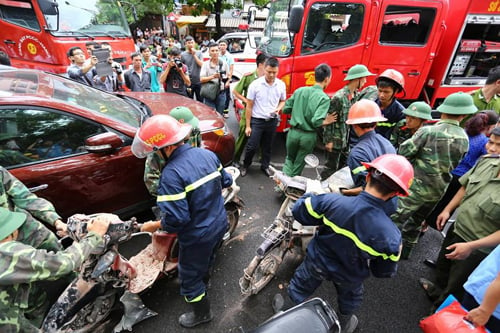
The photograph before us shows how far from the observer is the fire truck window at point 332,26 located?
170 inches

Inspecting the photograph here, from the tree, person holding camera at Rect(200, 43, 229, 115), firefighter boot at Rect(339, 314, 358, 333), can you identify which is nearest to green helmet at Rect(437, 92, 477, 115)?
firefighter boot at Rect(339, 314, 358, 333)

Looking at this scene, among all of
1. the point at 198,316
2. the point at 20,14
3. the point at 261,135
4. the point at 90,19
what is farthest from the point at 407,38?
the point at 20,14

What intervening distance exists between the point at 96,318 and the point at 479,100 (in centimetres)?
492

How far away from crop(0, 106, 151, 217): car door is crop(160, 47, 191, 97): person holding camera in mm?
2673

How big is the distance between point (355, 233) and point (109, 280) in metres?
1.72

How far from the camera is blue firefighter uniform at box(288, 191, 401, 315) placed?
1.55 m

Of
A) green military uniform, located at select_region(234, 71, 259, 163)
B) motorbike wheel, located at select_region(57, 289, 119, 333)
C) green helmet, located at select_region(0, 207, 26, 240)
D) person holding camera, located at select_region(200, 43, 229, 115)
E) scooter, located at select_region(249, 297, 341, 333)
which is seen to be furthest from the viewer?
person holding camera, located at select_region(200, 43, 229, 115)

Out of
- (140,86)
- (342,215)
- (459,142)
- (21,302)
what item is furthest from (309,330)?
(140,86)

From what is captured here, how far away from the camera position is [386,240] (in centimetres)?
153

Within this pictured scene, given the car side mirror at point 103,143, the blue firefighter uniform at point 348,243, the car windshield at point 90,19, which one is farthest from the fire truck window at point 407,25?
the car windshield at point 90,19

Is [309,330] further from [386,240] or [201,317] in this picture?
[201,317]

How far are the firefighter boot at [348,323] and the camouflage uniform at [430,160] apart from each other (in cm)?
109

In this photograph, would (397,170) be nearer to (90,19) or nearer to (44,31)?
(44,31)

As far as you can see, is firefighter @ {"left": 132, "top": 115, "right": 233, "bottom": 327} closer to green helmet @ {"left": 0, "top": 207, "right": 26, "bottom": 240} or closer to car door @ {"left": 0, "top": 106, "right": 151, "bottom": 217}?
green helmet @ {"left": 0, "top": 207, "right": 26, "bottom": 240}
